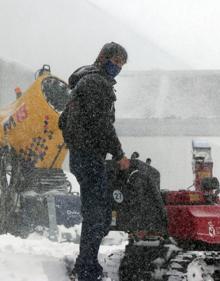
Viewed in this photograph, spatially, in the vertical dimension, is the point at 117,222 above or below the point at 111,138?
below

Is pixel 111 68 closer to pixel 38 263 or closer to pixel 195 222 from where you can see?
pixel 195 222

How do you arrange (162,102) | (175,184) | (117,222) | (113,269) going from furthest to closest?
(162,102), (175,184), (113,269), (117,222)

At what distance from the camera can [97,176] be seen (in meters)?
5.00

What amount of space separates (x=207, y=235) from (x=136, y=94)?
23346 mm

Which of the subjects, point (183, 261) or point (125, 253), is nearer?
point (183, 261)

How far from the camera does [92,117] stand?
4.93 m

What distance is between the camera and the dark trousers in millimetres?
4992

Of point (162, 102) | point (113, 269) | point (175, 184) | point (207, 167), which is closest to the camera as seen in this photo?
point (113, 269)

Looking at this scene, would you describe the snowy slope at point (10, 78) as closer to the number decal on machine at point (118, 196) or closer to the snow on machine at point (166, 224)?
the snow on machine at point (166, 224)

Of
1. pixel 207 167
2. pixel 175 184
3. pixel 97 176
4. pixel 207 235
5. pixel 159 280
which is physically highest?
pixel 175 184

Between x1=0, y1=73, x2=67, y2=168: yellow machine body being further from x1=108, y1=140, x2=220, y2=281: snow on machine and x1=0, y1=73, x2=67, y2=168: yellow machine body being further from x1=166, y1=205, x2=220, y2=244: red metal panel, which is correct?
x1=166, y1=205, x2=220, y2=244: red metal panel

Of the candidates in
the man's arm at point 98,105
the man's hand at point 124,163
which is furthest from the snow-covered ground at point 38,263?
the man's arm at point 98,105

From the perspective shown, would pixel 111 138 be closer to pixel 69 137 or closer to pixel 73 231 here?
pixel 69 137

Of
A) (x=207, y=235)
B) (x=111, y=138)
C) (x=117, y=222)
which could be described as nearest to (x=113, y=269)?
(x=117, y=222)
